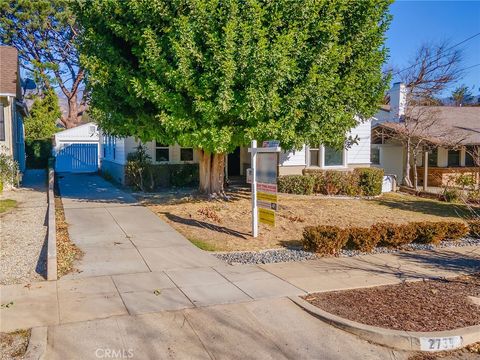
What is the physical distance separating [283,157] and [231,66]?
910 centimetres

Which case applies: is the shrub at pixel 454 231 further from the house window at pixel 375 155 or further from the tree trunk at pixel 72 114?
the tree trunk at pixel 72 114

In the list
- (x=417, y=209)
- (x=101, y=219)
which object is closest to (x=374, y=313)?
(x=101, y=219)

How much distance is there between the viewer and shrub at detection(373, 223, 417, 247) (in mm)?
8961

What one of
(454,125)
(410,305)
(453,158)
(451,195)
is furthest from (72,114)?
(410,305)

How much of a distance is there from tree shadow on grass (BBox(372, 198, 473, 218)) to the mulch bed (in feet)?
27.7

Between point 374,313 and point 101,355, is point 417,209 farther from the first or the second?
point 101,355

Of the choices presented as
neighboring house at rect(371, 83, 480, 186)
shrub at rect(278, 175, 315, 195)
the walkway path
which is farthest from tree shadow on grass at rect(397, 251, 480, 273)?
neighboring house at rect(371, 83, 480, 186)

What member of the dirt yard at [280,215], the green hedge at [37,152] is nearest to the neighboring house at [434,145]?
the dirt yard at [280,215]

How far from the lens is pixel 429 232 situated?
9516mm

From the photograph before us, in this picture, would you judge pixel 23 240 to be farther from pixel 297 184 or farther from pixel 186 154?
pixel 297 184

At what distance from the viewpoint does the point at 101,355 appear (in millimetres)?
4297

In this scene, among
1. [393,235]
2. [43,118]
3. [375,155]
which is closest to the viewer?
[393,235]

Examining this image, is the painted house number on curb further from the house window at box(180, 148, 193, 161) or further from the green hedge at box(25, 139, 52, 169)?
the green hedge at box(25, 139, 52, 169)

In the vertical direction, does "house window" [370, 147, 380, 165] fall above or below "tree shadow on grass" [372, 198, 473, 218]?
above
